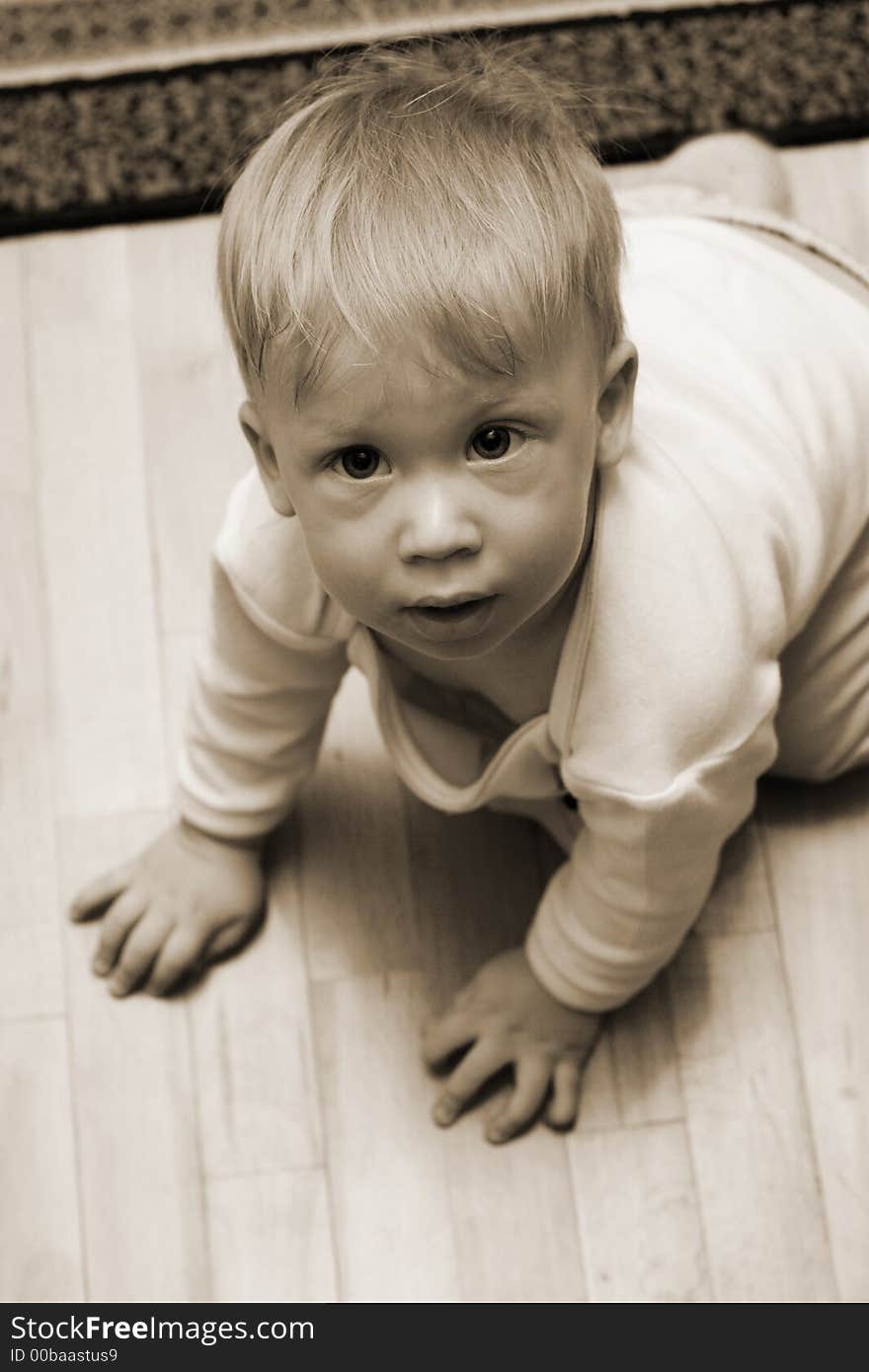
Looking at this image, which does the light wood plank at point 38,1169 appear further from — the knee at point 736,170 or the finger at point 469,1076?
the knee at point 736,170

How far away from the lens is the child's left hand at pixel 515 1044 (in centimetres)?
98

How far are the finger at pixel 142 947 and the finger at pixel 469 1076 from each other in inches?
7.3

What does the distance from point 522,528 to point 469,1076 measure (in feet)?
1.47

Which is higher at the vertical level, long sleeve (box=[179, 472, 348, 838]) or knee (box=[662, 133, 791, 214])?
knee (box=[662, 133, 791, 214])

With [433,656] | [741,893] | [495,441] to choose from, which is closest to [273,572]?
[433,656]

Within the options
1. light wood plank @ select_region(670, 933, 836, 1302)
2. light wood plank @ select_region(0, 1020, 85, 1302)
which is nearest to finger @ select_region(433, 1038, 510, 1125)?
light wood plank @ select_region(670, 933, 836, 1302)

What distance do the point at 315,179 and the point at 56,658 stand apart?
0.54 m

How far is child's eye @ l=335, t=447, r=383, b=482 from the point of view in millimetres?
618

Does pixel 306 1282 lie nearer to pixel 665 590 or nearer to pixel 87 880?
pixel 87 880

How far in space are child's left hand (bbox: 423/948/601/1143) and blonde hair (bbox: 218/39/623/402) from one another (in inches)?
17.6

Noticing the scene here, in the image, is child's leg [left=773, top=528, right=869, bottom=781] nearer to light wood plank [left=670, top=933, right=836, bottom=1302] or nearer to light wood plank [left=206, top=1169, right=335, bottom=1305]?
light wood plank [left=670, top=933, right=836, bottom=1302]

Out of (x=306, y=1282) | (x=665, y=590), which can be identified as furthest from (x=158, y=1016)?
(x=665, y=590)

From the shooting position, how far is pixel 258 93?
1.23 m

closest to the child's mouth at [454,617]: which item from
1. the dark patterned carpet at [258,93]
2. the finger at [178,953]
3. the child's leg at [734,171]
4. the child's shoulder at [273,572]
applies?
the child's shoulder at [273,572]
